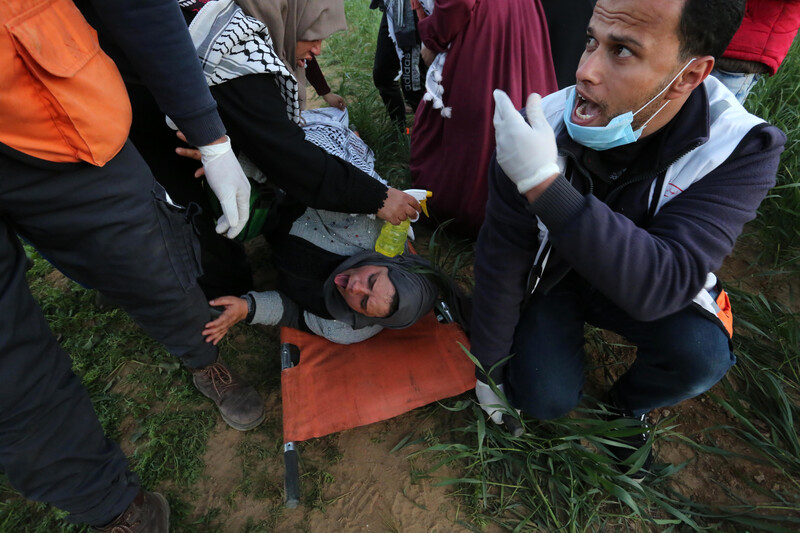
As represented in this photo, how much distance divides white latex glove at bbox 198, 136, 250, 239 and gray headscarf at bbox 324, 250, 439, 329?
51 cm

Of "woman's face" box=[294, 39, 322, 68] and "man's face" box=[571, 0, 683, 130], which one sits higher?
"man's face" box=[571, 0, 683, 130]

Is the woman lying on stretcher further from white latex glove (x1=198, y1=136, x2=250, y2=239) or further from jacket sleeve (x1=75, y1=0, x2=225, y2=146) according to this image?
jacket sleeve (x1=75, y1=0, x2=225, y2=146)

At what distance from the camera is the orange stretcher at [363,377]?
1.83 m

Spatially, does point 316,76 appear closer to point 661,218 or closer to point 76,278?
point 76,278

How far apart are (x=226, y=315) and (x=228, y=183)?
59 cm

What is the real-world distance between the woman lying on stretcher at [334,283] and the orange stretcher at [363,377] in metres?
0.09

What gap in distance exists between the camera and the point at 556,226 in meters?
1.15

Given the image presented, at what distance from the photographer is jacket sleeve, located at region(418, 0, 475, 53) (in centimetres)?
206

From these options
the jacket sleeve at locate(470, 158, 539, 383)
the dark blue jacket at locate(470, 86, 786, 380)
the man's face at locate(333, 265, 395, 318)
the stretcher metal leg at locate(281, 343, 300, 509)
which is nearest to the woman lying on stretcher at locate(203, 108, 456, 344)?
the man's face at locate(333, 265, 395, 318)

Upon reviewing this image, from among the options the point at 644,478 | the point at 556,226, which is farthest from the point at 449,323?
the point at 556,226

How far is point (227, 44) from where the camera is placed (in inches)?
60.7

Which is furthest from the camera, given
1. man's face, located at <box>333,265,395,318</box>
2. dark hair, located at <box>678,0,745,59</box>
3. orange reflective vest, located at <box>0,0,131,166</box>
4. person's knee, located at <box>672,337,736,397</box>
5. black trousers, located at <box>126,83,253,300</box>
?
man's face, located at <box>333,265,395,318</box>

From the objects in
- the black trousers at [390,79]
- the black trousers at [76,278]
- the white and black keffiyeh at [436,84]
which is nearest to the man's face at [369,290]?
the black trousers at [76,278]

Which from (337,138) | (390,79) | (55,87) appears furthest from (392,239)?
(390,79)
